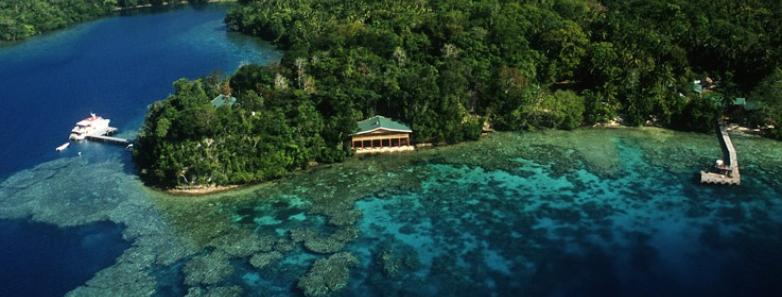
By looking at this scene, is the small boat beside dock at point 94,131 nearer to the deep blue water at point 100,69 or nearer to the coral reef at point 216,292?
the deep blue water at point 100,69

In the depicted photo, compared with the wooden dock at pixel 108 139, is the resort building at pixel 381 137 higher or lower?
higher

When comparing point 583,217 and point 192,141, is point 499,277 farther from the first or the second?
point 192,141

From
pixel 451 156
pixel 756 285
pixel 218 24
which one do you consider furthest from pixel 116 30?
→ pixel 756 285

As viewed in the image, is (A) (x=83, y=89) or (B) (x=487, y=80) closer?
(B) (x=487, y=80)

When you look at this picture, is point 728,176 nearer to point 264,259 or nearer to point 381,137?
point 381,137

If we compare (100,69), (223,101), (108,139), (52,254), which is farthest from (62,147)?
(100,69)

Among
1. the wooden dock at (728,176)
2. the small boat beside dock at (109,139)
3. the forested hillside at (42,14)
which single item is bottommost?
the wooden dock at (728,176)

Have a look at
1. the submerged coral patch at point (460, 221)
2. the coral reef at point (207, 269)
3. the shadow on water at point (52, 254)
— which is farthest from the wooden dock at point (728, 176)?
the shadow on water at point (52, 254)
